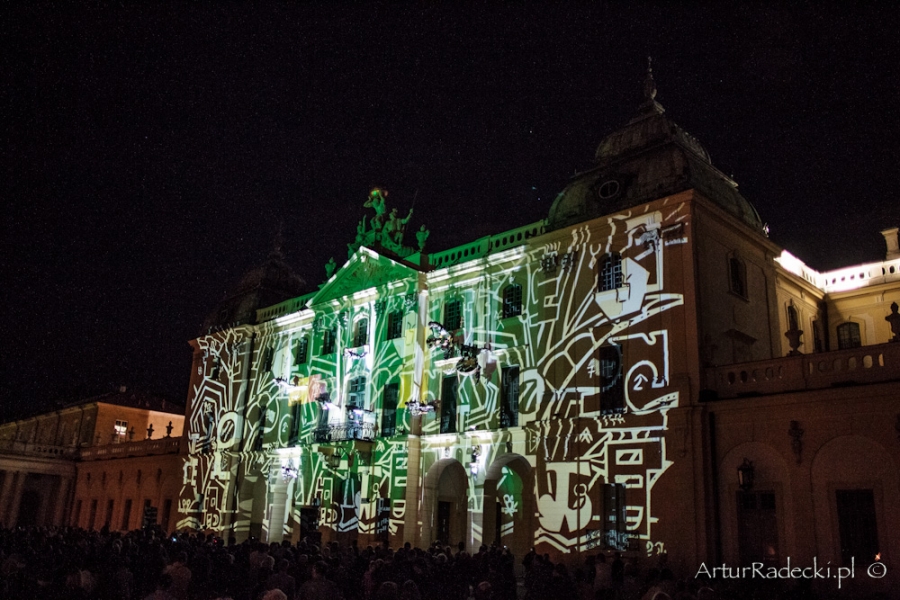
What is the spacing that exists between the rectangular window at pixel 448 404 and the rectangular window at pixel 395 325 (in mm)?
3685

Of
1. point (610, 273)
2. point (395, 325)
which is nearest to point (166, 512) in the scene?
point (395, 325)

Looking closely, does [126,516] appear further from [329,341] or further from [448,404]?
[448,404]

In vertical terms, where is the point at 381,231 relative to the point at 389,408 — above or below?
above

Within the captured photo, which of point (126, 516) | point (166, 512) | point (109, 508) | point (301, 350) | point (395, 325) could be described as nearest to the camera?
point (395, 325)

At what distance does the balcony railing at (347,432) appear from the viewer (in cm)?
3344

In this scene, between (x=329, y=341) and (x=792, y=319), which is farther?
(x=329, y=341)

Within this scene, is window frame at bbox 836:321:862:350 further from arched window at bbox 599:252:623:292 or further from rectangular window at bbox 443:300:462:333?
rectangular window at bbox 443:300:462:333

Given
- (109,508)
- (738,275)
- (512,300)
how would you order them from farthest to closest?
(109,508) < (512,300) < (738,275)

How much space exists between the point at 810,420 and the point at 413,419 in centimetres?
1571

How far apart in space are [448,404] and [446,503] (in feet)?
14.3

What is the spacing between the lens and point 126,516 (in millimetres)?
48312

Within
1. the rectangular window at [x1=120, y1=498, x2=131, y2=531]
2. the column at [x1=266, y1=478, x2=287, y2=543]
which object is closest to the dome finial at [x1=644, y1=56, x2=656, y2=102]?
the column at [x1=266, y1=478, x2=287, y2=543]

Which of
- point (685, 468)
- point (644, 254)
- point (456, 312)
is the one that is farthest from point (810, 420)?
point (456, 312)

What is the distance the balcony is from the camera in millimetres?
19844
